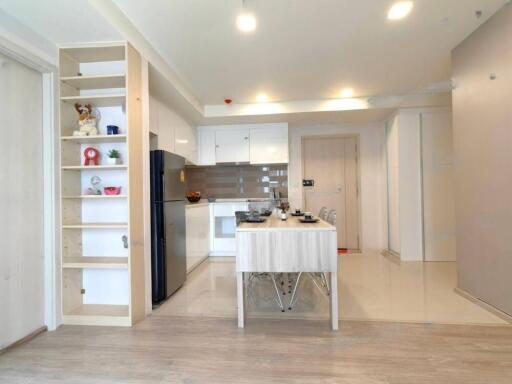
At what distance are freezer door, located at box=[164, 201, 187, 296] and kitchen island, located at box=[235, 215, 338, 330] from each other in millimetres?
1013

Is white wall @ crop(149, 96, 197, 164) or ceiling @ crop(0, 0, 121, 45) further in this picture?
white wall @ crop(149, 96, 197, 164)

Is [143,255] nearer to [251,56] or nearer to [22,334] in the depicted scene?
[22,334]

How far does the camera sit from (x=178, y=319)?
2.34 m

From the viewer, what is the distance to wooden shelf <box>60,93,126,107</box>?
2.30 metres

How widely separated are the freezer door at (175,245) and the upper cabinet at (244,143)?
5.70 feet

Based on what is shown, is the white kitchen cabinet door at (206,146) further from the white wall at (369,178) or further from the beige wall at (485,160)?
the beige wall at (485,160)

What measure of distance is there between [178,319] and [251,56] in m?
2.54

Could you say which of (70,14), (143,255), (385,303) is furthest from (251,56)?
(385,303)

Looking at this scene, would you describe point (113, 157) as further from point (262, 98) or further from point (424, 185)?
point (424, 185)

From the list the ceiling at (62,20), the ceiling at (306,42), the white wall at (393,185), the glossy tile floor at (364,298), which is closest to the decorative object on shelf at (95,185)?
the ceiling at (62,20)

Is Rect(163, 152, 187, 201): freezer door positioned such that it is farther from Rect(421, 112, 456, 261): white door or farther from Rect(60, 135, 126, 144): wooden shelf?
Rect(421, 112, 456, 261): white door

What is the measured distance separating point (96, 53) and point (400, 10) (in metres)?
2.45

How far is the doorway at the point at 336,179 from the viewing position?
5.07 m

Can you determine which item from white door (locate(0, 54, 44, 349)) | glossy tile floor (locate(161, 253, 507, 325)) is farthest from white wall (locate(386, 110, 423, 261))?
white door (locate(0, 54, 44, 349))
